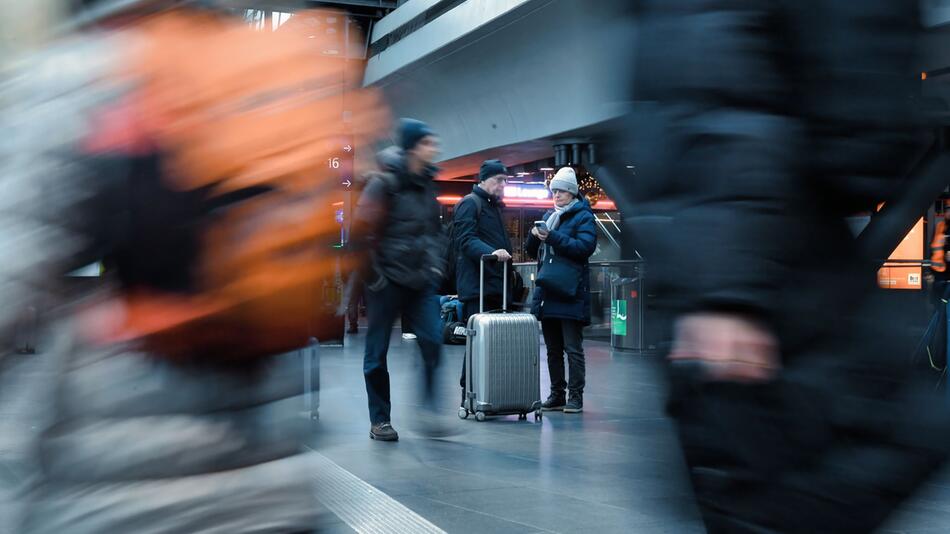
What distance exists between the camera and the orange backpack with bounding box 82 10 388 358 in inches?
60.2

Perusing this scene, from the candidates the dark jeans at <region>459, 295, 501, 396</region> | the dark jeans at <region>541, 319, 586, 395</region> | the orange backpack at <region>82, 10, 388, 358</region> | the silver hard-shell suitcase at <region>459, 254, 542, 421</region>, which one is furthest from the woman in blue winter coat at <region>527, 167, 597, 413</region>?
the orange backpack at <region>82, 10, 388, 358</region>

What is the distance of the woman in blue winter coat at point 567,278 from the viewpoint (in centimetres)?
759

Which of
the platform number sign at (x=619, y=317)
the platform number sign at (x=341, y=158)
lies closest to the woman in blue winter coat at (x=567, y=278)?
the platform number sign at (x=341, y=158)

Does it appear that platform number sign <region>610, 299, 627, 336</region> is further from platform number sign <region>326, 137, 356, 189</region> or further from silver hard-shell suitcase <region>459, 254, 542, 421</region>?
platform number sign <region>326, 137, 356, 189</region>

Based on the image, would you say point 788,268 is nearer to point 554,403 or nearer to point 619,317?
point 554,403

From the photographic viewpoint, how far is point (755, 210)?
1.63 metres

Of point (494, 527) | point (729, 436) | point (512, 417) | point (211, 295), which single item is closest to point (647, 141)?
point (729, 436)

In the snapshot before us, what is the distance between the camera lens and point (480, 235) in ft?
26.6

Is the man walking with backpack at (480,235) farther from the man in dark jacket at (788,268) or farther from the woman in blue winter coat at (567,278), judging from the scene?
the man in dark jacket at (788,268)

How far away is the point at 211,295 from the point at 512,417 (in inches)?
247

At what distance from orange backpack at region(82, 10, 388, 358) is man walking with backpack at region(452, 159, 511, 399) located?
20.3 ft

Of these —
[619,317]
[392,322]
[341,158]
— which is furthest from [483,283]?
[619,317]

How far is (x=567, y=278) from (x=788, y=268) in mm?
5960

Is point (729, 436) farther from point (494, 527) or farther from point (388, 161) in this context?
point (388, 161)
